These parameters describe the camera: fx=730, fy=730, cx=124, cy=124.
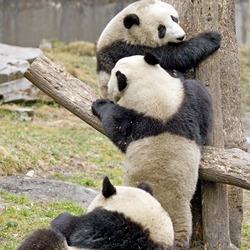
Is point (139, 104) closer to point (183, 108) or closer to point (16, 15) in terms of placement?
point (183, 108)

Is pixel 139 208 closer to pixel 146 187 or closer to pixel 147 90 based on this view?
pixel 146 187

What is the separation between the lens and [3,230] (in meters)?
7.69

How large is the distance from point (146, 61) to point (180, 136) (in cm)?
71

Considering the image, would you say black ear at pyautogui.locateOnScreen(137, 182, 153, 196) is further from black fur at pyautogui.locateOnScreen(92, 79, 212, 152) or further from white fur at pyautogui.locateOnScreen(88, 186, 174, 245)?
black fur at pyautogui.locateOnScreen(92, 79, 212, 152)

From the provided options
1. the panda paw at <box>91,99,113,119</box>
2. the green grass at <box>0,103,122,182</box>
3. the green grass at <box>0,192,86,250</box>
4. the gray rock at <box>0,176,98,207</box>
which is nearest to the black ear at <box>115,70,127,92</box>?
the panda paw at <box>91,99,113,119</box>

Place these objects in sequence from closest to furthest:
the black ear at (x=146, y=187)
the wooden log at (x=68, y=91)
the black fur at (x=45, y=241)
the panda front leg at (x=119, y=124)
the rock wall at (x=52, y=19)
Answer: the black fur at (x=45, y=241) < the black ear at (x=146, y=187) < the panda front leg at (x=119, y=124) < the wooden log at (x=68, y=91) < the rock wall at (x=52, y=19)

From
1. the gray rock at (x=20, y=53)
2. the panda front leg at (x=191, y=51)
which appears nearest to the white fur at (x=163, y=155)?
the panda front leg at (x=191, y=51)

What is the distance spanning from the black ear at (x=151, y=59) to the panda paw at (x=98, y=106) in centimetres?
53

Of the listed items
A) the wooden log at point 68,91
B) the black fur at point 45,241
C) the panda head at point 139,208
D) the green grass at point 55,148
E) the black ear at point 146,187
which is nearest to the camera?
the black fur at point 45,241

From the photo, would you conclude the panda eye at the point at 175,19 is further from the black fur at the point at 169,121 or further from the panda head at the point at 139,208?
the panda head at the point at 139,208

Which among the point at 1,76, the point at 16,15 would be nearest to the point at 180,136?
Answer: the point at 1,76

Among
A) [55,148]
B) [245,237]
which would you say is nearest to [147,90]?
[245,237]

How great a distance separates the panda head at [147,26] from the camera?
263 inches

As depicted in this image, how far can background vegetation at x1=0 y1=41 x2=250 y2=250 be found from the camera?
321 inches
